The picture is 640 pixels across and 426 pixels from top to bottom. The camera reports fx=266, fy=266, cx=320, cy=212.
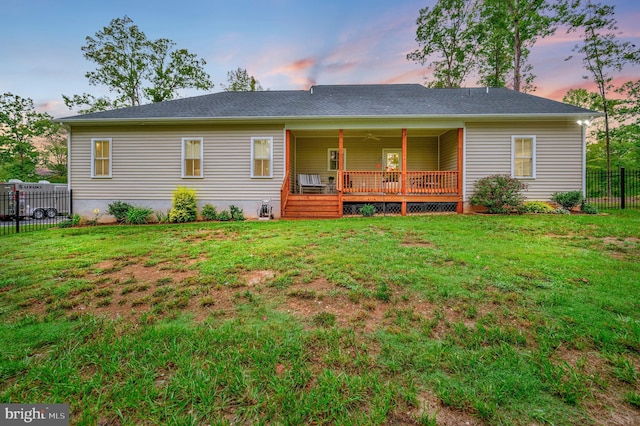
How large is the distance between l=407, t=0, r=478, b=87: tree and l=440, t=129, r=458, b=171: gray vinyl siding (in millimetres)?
10244

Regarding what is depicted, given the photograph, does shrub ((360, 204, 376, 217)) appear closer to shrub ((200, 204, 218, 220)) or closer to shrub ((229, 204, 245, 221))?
shrub ((229, 204, 245, 221))

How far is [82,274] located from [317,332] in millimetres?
3798

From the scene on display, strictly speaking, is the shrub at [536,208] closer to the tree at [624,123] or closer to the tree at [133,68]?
the tree at [624,123]

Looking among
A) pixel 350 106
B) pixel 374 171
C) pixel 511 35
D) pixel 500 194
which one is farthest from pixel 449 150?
pixel 511 35

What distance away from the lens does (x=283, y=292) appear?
10.5ft

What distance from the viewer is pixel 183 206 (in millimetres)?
9688

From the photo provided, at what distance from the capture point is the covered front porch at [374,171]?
398 inches

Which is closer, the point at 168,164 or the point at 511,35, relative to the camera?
the point at 168,164

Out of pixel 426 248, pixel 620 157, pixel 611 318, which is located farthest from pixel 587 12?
pixel 611 318

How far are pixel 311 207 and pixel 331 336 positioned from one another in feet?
26.2

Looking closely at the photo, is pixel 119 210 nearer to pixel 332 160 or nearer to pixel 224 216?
pixel 224 216

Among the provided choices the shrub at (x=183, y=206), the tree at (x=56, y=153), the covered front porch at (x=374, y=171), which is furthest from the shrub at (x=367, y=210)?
the tree at (x=56, y=153)

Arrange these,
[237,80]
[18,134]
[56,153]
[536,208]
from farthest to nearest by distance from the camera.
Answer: [56,153] → [237,80] → [18,134] → [536,208]

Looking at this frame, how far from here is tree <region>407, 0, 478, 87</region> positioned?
59.7 ft
